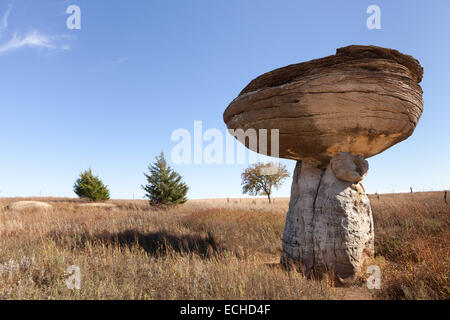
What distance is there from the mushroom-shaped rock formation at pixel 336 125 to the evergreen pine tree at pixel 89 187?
2333cm

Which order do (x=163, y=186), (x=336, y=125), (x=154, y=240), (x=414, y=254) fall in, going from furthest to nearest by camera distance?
1. (x=163, y=186)
2. (x=154, y=240)
3. (x=414, y=254)
4. (x=336, y=125)

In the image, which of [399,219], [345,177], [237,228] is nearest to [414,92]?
[345,177]

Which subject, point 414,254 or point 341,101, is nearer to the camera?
point 341,101

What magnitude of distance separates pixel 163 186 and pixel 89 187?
31.5ft

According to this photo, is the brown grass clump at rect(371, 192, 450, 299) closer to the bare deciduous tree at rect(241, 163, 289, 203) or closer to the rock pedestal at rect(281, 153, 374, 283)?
the rock pedestal at rect(281, 153, 374, 283)

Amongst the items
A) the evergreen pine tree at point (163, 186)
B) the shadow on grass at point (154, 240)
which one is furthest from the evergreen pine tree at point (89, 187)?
the shadow on grass at point (154, 240)

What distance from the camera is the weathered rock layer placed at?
161 inches

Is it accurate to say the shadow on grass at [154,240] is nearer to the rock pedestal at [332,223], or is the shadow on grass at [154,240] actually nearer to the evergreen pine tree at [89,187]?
the rock pedestal at [332,223]

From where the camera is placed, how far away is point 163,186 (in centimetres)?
1894

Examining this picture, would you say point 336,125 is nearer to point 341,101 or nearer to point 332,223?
point 341,101

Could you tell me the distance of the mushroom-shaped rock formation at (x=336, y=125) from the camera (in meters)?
4.11

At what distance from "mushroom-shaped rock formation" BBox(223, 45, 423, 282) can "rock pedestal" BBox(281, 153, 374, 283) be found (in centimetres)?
2

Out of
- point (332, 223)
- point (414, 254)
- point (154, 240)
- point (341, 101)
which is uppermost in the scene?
point (341, 101)

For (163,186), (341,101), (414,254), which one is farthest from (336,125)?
(163,186)
